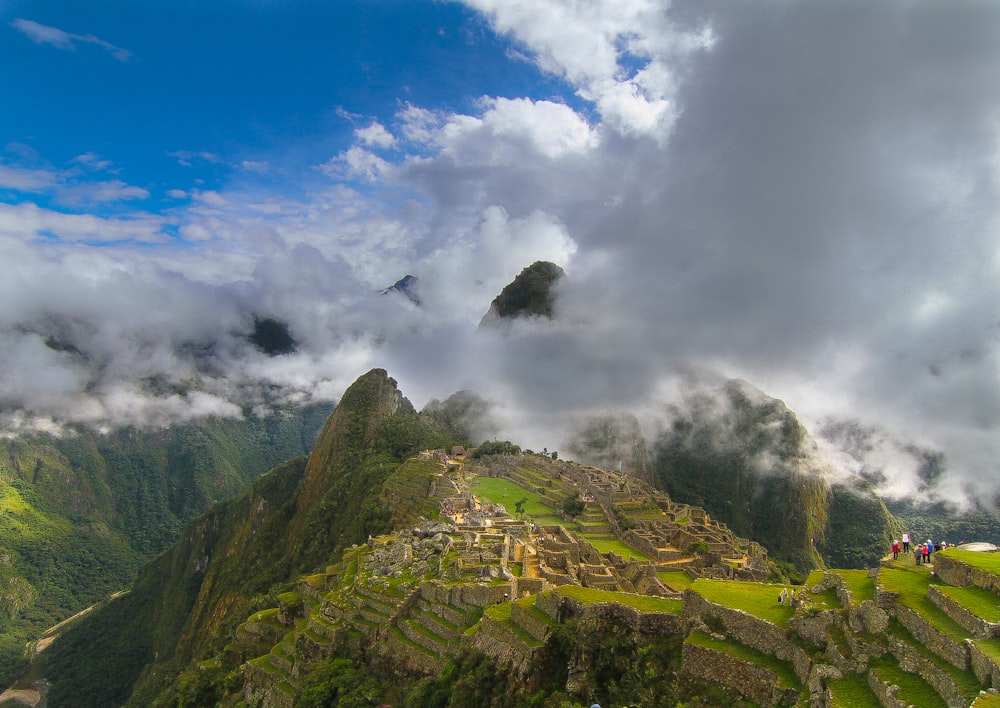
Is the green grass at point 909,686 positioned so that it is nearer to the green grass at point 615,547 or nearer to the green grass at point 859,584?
the green grass at point 859,584

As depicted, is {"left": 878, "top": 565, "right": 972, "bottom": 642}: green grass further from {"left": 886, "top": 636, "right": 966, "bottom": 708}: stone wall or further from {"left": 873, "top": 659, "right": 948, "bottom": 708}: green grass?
{"left": 873, "top": 659, "right": 948, "bottom": 708}: green grass

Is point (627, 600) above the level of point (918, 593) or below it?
below

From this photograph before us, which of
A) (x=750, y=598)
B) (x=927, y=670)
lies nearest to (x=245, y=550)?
(x=750, y=598)

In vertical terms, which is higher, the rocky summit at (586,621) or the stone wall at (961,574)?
the stone wall at (961,574)

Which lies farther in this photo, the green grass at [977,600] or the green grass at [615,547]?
→ the green grass at [615,547]

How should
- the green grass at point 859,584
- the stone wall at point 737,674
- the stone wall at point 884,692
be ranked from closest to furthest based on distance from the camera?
the stone wall at point 884,692 < the stone wall at point 737,674 < the green grass at point 859,584

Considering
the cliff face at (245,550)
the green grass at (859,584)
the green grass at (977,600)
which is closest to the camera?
the green grass at (977,600)

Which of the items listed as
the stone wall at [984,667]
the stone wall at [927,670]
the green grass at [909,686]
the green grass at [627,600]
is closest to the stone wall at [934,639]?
the stone wall at [984,667]

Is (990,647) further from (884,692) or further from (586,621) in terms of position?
(586,621)

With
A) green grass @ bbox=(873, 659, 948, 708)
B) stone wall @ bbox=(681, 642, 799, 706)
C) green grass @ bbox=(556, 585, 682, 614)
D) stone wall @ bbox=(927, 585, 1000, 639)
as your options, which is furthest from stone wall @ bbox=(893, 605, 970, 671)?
green grass @ bbox=(556, 585, 682, 614)
